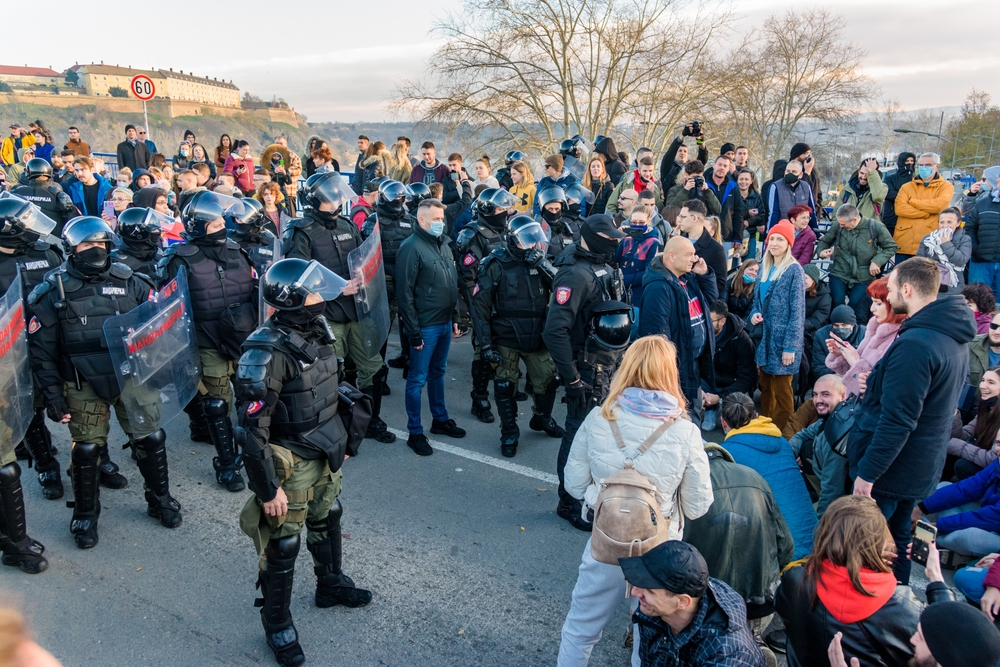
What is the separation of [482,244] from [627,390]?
141 inches

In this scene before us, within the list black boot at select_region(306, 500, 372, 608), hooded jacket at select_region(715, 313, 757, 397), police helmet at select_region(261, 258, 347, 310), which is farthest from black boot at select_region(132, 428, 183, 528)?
hooded jacket at select_region(715, 313, 757, 397)

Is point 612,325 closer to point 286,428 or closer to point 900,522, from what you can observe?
point 900,522

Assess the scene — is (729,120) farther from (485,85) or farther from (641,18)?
(485,85)

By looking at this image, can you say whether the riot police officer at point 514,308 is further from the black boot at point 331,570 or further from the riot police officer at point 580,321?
the black boot at point 331,570

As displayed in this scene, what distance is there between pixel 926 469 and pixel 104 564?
15.1 feet

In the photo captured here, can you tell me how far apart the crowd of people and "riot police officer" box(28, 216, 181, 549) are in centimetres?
1

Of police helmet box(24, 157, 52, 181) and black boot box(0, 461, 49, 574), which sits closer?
black boot box(0, 461, 49, 574)

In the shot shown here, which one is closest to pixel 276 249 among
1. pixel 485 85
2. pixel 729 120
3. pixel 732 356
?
pixel 732 356

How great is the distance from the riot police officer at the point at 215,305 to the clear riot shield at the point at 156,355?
150 mm

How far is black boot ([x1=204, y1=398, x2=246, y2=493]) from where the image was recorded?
16.8ft

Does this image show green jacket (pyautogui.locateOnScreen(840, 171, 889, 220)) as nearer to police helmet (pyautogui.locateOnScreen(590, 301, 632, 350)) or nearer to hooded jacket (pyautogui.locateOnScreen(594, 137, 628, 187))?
hooded jacket (pyautogui.locateOnScreen(594, 137, 628, 187))

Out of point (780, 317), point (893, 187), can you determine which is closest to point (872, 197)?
point (893, 187)

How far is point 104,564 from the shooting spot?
13.8 feet

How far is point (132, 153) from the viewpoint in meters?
14.8
